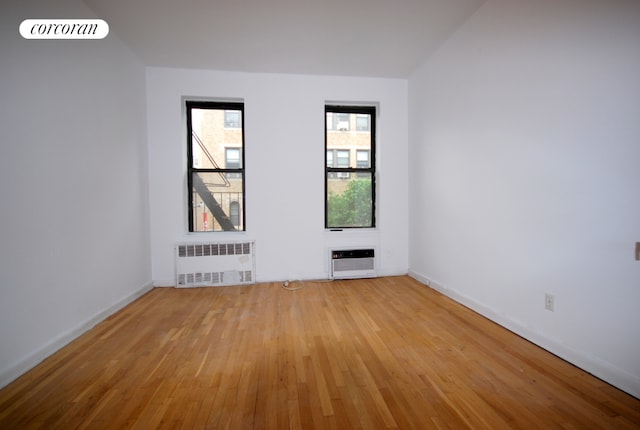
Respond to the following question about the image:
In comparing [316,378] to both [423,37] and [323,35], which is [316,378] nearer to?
[323,35]

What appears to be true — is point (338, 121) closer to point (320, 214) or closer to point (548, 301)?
point (320, 214)

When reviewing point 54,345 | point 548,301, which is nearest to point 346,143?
point 548,301

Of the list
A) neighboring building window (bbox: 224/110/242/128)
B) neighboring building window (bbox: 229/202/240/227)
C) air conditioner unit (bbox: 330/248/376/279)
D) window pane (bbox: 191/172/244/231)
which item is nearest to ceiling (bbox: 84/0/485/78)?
neighboring building window (bbox: 224/110/242/128)

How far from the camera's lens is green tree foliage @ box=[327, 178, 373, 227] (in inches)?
Result: 162

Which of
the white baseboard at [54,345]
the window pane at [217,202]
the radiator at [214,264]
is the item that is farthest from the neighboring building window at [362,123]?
the white baseboard at [54,345]

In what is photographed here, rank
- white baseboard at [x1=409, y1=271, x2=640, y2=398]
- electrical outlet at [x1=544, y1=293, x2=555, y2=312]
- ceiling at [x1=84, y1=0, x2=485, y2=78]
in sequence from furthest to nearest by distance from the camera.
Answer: ceiling at [x1=84, y1=0, x2=485, y2=78], electrical outlet at [x1=544, y1=293, x2=555, y2=312], white baseboard at [x1=409, y1=271, x2=640, y2=398]

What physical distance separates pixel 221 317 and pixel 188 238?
1500mm

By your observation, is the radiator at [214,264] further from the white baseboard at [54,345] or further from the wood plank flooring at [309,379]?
the wood plank flooring at [309,379]

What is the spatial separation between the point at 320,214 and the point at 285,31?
2.26 metres

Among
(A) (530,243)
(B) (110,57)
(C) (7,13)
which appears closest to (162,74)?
(B) (110,57)

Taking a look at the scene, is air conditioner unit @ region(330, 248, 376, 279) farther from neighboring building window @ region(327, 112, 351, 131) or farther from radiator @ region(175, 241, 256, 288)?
neighboring building window @ region(327, 112, 351, 131)

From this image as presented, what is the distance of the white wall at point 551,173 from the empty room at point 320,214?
0.6 inches

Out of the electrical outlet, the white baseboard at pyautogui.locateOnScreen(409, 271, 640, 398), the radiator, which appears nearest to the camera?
the white baseboard at pyautogui.locateOnScreen(409, 271, 640, 398)

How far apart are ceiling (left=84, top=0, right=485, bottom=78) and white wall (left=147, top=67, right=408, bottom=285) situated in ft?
0.88
